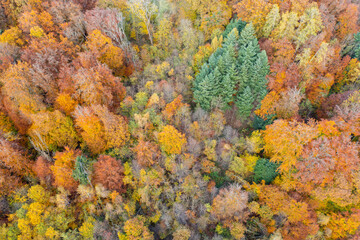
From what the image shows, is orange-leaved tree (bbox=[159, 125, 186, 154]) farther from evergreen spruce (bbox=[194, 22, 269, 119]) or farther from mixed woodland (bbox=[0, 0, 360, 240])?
evergreen spruce (bbox=[194, 22, 269, 119])

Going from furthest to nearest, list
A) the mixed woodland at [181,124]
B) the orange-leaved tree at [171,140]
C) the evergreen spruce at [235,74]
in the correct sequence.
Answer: the evergreen spruce at [235,74]
the orange-leaved tree at [171,140]
the mixed woodland at [181,124]

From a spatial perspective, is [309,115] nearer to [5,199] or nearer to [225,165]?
[225,165]

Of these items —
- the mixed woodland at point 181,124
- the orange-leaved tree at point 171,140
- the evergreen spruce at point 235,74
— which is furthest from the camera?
the evergreen spruce at point 235,74

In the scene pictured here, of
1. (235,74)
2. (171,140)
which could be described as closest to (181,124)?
(171,140)

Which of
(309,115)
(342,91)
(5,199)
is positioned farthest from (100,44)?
(342,91)

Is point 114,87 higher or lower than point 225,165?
higher

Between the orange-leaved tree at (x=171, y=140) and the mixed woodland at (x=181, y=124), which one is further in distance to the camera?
the orange-leaved tree at (x=171, y=140)

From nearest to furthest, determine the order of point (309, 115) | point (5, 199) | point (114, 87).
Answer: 1. point (5, 199)
2. point (114, 87)
3. point (309, 115)

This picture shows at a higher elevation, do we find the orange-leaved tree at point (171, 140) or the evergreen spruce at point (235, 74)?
the evergreen spruce at point (235, 74)

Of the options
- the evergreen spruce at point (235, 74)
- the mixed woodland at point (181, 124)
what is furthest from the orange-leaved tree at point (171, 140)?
the evergreen spruce at point (235, 74)

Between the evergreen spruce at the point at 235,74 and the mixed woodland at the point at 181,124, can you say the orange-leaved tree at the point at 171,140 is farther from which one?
the evergreen spruce at the point at 235,74
